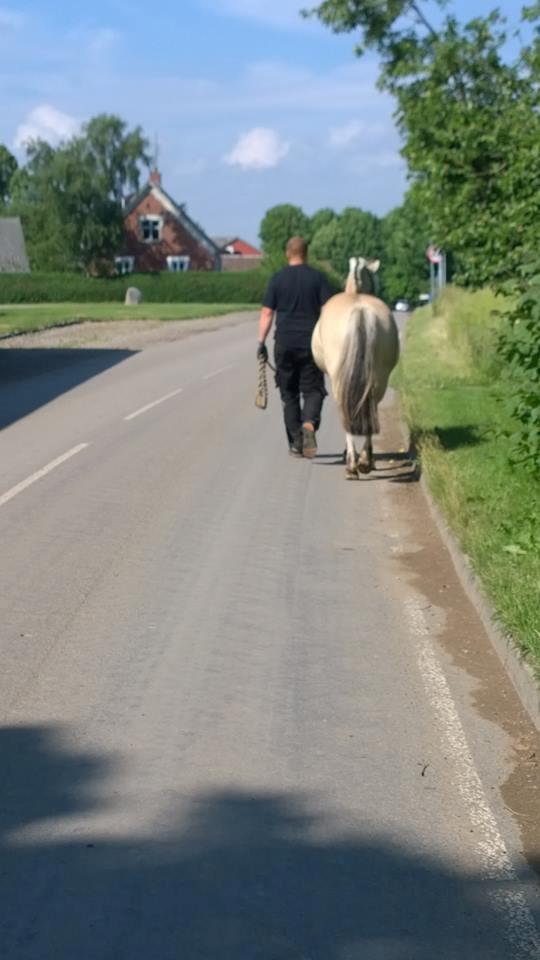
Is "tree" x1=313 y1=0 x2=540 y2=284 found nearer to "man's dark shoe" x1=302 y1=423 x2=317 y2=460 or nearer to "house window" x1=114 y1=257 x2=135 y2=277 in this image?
"man's dark shoe" x1=302 y1=423 x2=317 y2=460

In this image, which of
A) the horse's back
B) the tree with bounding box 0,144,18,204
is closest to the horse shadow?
the horse's back

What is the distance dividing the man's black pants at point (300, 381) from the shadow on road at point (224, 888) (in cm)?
929

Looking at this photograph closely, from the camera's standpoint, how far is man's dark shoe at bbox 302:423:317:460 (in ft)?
49.3

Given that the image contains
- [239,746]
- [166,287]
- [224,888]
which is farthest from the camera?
[166,287]

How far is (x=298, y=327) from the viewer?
14.9m

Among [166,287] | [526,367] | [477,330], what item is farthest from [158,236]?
[526,367]

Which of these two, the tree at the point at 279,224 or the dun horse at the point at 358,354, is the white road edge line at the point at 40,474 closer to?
the dun horse at the point at 358,354

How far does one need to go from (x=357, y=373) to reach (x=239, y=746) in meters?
7.17

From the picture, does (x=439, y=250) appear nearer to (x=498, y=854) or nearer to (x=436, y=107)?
(x=436, y=107)

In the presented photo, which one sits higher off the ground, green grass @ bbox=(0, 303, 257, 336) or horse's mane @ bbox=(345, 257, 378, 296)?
horse's mane @ bbox=(345, 257, 378, 296)

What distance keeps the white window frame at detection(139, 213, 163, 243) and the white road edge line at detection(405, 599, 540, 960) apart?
329 ft

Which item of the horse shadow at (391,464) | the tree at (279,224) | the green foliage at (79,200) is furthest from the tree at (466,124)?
the tree at (279,224)

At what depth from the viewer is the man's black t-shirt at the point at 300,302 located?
48.8 ft

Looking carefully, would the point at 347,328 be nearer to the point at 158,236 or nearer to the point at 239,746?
the point at 239,746
